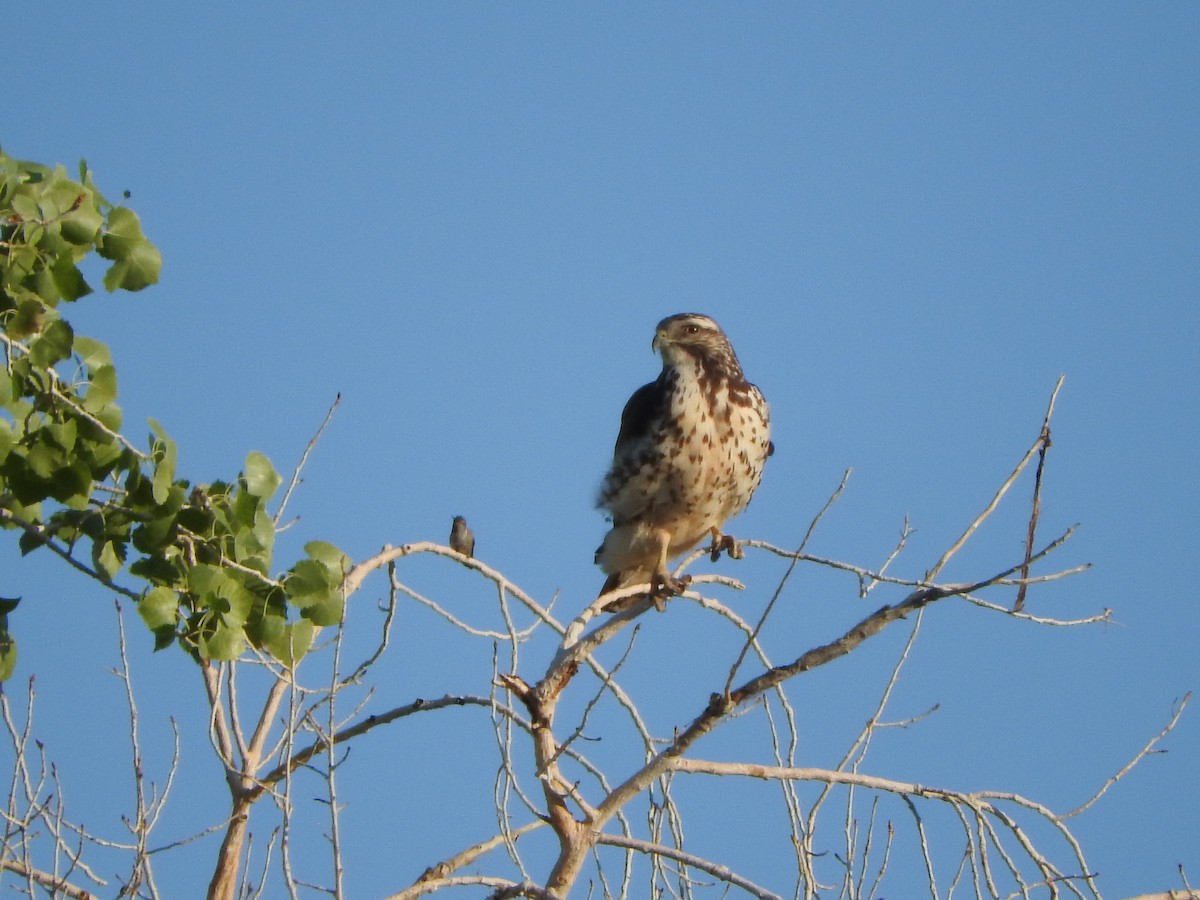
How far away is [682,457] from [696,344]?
78 centimetres

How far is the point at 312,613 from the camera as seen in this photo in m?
3.51

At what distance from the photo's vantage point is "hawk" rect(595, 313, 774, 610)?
257 inches

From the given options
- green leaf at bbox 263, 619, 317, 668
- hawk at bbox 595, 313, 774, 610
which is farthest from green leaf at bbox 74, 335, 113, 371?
hawk at bbox 595, 313, 774, 610

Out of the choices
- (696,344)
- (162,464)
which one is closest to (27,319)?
(162,464)

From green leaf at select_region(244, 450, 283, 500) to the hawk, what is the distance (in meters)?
3.32

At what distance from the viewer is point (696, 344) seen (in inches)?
276

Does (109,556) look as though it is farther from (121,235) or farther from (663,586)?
(663,586)

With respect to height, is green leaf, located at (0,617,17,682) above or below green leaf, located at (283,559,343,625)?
below

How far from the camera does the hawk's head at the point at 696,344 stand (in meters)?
6.89

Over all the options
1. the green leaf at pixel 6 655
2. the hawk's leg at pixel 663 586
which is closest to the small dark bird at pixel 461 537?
the hawk's leg at pixel 663 586

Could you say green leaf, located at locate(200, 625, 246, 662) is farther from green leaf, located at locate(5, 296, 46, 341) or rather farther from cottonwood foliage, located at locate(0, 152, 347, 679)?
green leaf, located at locate(5, 296, 46, 341)

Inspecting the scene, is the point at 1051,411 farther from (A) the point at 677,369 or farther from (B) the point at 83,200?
(A) the point at 677,369

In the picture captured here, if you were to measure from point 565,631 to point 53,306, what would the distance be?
79.8 inches

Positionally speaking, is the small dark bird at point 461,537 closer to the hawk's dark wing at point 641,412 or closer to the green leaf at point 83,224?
the hawk's dark wing at point 641,412
